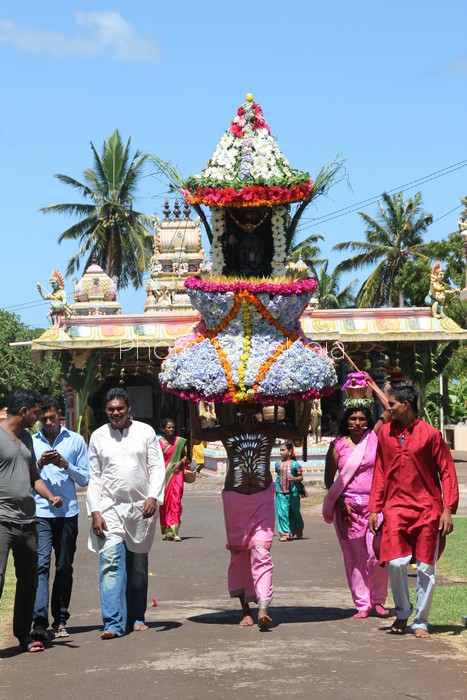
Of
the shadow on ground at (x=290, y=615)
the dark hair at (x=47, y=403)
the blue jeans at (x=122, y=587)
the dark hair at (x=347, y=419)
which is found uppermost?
the dark hair at (x=47, y=403)

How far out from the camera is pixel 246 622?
10.1 metres

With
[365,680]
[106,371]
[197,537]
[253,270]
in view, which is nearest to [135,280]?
[106,371]

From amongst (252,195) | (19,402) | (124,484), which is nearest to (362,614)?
(124,484)

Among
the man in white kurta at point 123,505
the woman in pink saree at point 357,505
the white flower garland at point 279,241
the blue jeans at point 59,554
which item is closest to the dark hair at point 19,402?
the man in white kurta at point 123,505

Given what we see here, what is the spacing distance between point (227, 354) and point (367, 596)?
221cm

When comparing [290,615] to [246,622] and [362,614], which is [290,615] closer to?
[362,614]

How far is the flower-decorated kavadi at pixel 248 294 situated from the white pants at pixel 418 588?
1.85 metres

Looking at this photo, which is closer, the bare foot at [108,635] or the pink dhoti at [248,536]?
the bare foot at [108,635]

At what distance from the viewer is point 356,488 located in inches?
426

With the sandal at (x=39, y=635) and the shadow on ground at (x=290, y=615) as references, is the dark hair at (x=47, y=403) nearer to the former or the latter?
the sandal at (x=39, y=635)

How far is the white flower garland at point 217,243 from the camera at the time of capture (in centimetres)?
1166

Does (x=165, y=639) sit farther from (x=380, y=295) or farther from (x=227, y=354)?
(x=380, y=295)

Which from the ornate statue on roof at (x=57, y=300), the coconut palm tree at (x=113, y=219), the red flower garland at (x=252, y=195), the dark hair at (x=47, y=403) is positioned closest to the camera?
the dark hair at (x=47, y=403)

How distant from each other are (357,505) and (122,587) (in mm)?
2132
